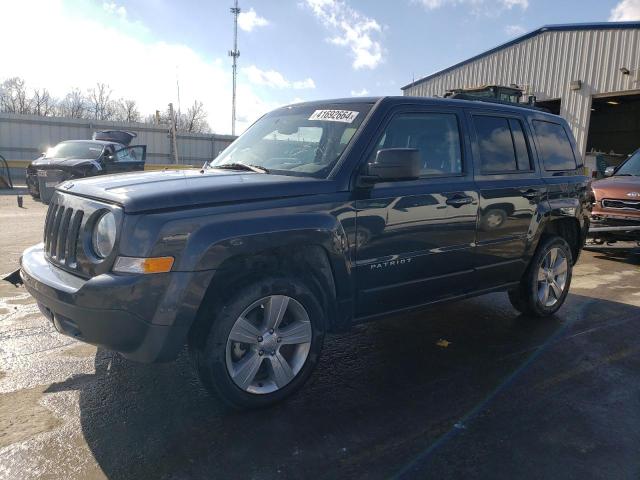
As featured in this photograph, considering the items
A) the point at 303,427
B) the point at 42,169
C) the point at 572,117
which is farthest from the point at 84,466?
the point at 572,117

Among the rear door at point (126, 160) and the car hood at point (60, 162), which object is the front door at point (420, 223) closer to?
the car hood at point (60, 162)

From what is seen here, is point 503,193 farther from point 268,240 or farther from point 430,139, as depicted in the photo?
point 268,240

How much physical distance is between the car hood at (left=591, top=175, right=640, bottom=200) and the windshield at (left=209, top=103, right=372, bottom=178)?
6240mm

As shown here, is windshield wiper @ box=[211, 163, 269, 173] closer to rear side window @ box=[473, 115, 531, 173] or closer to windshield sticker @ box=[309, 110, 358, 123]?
windshield sticker @ box=[309, 110, 358, 123]

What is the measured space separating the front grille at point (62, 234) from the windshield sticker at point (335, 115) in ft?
6.04

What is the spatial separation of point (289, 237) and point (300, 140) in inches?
44.2

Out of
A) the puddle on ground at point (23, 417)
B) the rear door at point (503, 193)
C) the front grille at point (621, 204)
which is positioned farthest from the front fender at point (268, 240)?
the front grille at point (621, 204)

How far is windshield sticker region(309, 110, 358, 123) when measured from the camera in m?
3.78

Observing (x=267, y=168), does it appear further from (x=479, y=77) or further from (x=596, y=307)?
(x=479, y=77)

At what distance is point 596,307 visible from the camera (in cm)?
580

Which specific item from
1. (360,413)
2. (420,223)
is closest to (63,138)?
(420,223)

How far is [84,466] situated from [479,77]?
22.3 meters

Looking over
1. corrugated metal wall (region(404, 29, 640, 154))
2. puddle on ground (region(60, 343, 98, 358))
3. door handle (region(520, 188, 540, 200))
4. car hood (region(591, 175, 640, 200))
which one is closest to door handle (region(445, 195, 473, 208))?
door handle (region(520, 188, 540, 200))

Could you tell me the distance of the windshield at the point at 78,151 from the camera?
45.0ft
